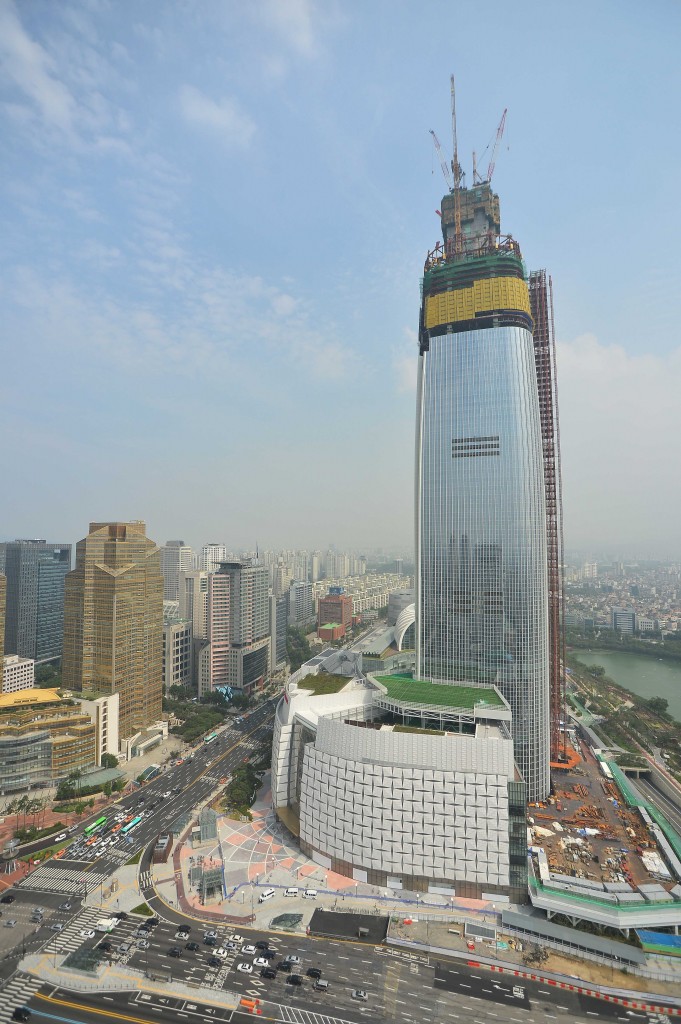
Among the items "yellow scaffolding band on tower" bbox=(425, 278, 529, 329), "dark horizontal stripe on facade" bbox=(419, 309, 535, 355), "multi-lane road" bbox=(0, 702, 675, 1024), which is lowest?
"multi-lane road" bbox=(0, 702, 675, 1024)

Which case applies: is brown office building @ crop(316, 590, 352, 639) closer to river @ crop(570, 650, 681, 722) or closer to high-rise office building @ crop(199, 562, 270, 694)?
high-rise office building @ crop(199, 562, 270, 694)

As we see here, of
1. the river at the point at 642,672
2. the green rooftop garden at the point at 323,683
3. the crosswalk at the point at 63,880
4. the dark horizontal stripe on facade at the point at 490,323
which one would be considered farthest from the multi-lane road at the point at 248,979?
the river at the point at 642,672

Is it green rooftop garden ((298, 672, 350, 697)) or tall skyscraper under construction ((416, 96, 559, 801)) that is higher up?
tall skyscraper under construction ((416, 96, 559, 801))

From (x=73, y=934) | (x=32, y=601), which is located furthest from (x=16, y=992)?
(x=32, y=601)

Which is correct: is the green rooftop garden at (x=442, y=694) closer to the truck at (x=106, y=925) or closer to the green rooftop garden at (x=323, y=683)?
the green rooftop garden at (x=323, y=683)

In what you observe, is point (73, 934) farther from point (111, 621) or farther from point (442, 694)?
point (111, 621)

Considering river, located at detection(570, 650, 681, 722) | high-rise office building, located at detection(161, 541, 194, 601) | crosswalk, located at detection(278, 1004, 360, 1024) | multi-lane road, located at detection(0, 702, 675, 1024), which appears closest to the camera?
crosswalk, located at detection(278, 1004, 360, 1024)

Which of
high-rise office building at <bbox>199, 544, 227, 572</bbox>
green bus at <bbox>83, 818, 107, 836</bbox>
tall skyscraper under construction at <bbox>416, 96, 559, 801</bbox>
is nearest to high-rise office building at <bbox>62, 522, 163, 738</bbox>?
green bus at <bbox>83, 818, 107, 836</bbox>
